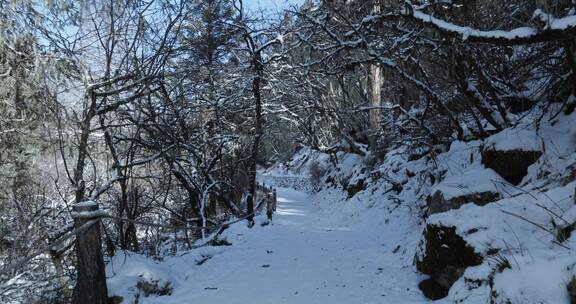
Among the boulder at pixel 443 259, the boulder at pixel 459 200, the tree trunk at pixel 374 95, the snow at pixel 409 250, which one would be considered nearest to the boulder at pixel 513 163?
the snow at pixel 409 250

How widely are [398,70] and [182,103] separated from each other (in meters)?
5.50

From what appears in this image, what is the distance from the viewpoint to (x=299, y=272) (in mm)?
5727

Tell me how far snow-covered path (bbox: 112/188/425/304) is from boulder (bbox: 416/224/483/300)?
221 millimetres

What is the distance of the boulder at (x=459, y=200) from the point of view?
4.75 metres

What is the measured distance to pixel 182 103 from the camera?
388 inches

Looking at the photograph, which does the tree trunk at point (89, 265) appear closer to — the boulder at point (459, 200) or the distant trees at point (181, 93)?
the distant trees at point (181, 93)

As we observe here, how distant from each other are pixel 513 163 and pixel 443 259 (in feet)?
5.85

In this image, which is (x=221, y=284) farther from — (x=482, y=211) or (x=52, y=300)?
(x=482, y=211)

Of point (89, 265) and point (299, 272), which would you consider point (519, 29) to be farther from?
point (89, 265)

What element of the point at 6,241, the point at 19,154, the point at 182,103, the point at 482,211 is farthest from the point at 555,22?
the point at 19,154

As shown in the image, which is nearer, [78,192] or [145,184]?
[78,192]

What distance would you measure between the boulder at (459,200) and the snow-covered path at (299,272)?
959 millimetres

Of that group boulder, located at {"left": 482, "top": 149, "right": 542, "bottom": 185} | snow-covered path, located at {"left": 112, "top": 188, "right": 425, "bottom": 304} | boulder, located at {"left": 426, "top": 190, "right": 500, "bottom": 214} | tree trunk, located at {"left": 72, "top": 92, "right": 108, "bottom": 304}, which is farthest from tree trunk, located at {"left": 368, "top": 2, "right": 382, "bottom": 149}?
tree trunk, located at {"left": 72, "top": 92, "right": 108, "bottom": 304}

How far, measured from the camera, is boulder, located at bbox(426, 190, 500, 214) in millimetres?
4746
